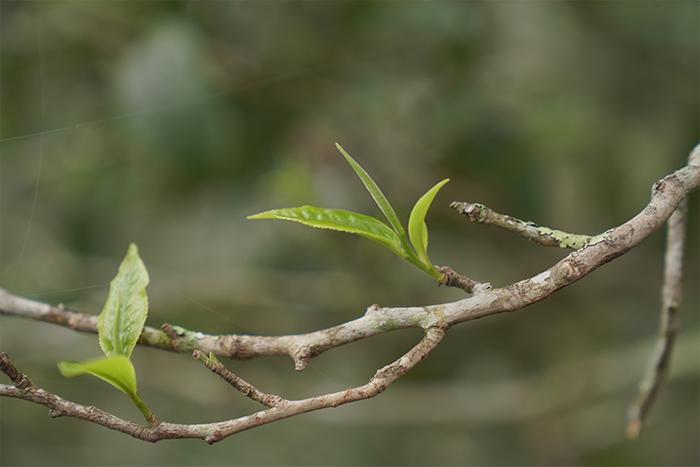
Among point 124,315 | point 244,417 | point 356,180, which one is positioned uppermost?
point 356,180

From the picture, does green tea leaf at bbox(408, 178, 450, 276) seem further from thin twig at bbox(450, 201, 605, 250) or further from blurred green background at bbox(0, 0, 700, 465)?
blurred green background at bbox(0, 0, 700, 465)

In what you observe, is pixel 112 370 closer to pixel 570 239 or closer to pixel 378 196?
pixel 378 196

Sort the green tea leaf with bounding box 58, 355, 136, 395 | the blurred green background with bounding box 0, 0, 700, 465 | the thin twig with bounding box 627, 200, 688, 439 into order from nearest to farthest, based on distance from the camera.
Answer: the green tea leaf with bounding box 58, 355, 136, 395
the thin twig with bounding box 627, 200, 688, 439
the blurred green background with bounding box 0, 0, 700, 465

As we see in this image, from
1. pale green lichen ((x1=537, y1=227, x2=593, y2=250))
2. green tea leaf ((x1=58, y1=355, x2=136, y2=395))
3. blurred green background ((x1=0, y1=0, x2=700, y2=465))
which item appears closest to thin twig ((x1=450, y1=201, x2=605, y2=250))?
pale green lichen ((x1=537, y1=227, x2=593, y2=250))

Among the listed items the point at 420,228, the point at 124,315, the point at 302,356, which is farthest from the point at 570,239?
the point at 124,315

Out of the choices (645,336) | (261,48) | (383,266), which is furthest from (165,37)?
(645,336)

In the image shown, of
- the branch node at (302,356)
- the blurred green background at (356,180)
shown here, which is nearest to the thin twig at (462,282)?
the branch node at (302,356)
